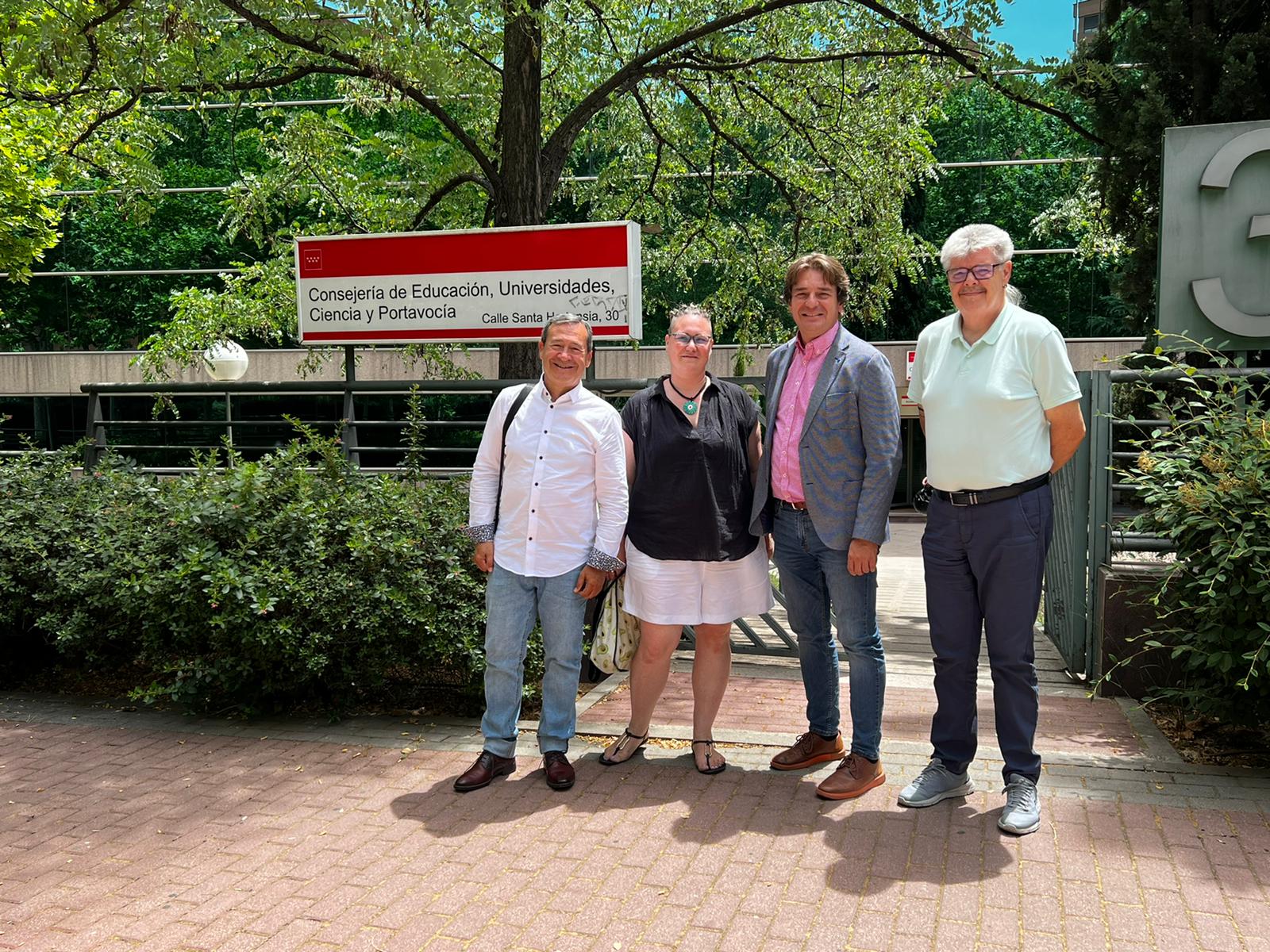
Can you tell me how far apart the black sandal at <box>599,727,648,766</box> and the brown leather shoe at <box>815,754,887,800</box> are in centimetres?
84

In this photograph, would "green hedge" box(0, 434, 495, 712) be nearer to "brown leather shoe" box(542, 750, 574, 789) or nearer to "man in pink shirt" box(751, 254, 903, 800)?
"brown leather shoe" box(542, 750, 574, 789)

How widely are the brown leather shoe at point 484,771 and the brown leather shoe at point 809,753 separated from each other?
1132 millimetres

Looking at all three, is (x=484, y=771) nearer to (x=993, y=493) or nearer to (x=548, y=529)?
(x=548, y=529)

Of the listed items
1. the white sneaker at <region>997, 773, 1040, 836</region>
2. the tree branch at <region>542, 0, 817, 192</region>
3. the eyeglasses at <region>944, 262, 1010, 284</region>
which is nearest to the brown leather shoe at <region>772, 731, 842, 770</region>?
the white sneaker at <region>997, 773, 1040, 836</region>

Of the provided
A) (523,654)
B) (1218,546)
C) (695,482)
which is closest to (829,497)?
(695,482)

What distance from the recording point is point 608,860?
3.69 metres

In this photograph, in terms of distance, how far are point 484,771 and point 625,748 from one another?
0.63 metres

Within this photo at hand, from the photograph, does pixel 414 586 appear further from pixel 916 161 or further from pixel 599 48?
pixel 916 161

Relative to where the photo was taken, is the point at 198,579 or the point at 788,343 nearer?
the point at 788,343

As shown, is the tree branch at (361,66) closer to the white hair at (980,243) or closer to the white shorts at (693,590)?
the white shorts at (693,590)

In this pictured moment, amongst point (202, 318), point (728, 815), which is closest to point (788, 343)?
point (728, 815)

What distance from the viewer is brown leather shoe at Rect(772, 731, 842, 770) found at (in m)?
4.51

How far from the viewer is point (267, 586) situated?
5.16 meters

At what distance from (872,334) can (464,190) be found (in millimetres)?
14945
